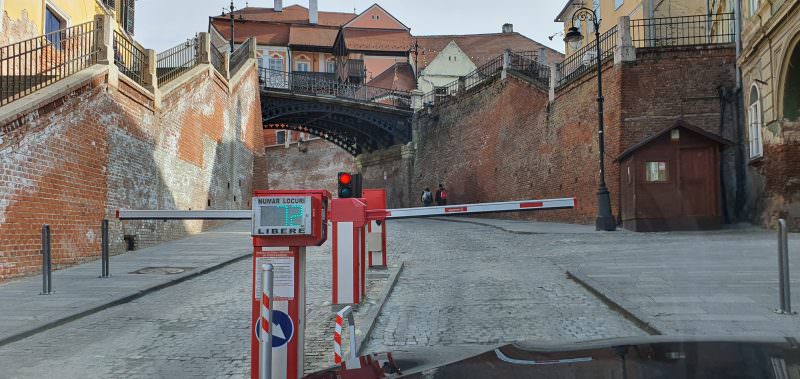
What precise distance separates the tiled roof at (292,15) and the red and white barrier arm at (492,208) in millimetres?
70674

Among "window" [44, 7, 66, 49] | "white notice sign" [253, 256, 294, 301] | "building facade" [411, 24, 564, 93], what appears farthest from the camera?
"building facade" [411, 24, 564, 93]

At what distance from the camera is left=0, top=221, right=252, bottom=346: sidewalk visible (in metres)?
7.36

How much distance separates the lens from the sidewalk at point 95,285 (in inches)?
290

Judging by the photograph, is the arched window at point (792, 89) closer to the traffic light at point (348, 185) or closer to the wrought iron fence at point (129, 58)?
the traffic light at point (348, 185)

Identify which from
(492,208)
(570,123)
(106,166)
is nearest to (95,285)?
(106,166)

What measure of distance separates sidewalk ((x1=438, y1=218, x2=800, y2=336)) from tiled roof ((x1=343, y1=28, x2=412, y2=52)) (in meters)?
56.6

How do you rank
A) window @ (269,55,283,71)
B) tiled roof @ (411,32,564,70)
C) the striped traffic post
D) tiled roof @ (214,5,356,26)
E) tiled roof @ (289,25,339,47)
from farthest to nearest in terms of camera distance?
tiled roof @ (214,5,356,26), tiled roof @ (289,25,339,47), window @ (269,55,283,71), tiled roof @ (411,32,564,70), the striped traffic post

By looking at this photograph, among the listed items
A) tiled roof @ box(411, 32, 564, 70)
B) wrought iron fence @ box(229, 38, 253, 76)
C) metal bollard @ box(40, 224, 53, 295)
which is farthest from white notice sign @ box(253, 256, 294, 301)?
tiled roof @ box(411, 32, 564, 70)

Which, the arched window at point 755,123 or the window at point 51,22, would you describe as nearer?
the arched window at point 755,123

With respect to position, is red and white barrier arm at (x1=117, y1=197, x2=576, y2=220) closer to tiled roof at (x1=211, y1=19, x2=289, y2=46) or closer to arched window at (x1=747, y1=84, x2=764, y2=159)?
arched window at (x1=747, y1=84, x2=764, y2=159)

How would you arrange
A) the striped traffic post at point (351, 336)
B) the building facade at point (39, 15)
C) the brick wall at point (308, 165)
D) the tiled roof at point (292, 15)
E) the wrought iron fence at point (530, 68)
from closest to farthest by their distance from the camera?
the striped traffic post at point (351, 336)
the building facade at point (39, 15)
the wrought iron fence at point (530, 68)
the brick wall at point (308, 165)
the tiled roof at point (292, 15)

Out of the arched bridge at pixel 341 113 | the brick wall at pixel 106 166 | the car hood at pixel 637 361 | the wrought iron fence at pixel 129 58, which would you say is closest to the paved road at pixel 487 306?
the car hood at pixel 637 361

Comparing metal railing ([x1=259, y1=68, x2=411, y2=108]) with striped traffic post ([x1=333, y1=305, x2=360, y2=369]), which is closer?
striped traffic post ([x1=333, y1=305, x2=360, y2=369])

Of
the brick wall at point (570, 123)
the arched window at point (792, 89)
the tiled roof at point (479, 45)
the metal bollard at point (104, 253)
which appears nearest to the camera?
the metal bollard at point (104, 253)
